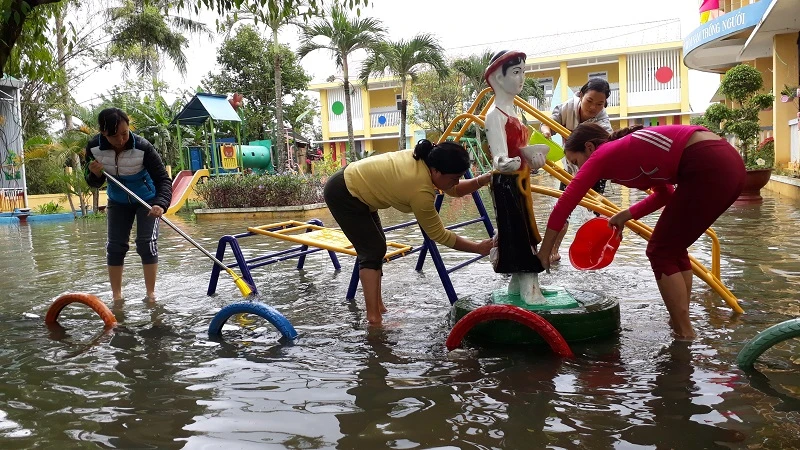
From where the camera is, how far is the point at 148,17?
94.4 feet

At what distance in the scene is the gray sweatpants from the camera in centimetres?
575

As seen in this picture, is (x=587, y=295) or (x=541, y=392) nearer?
(x=541, y=392)

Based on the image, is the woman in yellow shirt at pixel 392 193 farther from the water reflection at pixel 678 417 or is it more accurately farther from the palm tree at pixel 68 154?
the palm tree at pixel 68 154

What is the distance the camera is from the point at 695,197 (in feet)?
11.7

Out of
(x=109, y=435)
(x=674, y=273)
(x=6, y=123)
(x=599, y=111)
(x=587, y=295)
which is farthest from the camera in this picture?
(x=6, y=123)

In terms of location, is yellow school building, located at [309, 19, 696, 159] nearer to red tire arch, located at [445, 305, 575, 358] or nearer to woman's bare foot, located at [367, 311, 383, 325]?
woman's bare foot, located at [367, 311, 383, 325]

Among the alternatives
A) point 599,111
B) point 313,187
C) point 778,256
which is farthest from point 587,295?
point 313,187

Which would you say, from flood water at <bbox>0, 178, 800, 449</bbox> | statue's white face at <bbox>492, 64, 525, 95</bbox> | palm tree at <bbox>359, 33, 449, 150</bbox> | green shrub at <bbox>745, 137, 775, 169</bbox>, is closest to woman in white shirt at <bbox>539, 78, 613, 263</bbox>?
flood water at <bbox>0, 178, 800, 449</bbox>

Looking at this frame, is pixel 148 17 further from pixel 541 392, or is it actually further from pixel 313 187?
pixel 541 392

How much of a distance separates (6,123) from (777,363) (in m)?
23.1

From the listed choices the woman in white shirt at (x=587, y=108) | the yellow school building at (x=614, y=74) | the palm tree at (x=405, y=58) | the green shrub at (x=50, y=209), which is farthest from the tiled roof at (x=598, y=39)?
the woman in white shirt at (x=587, y=108)

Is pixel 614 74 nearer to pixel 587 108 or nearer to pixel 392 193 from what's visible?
pixel 587 108

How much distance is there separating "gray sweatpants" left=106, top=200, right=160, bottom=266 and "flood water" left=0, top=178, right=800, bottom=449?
0.41 metres

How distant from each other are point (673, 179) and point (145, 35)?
29943 mm
